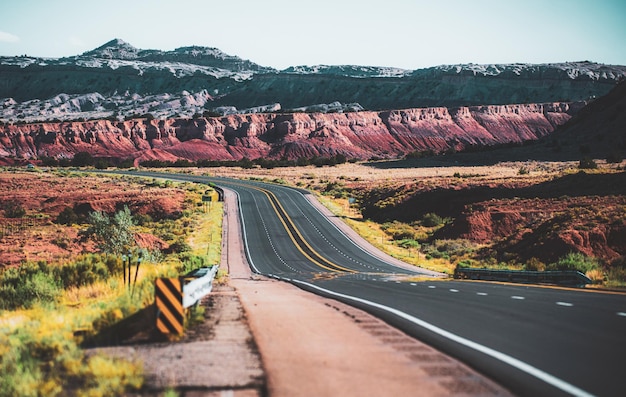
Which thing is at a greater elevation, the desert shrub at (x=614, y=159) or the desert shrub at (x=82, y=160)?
the desert shrub at (x=614, y=159)

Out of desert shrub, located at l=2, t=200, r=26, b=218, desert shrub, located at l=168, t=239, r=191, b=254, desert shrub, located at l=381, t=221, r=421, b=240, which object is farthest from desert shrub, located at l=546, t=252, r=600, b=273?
desert shrub, located at l=2, t=200, r=26, b=218

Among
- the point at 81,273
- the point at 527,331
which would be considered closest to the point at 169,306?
the point at 527,331

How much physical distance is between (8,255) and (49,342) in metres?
33.3

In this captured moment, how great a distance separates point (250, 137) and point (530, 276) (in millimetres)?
159650

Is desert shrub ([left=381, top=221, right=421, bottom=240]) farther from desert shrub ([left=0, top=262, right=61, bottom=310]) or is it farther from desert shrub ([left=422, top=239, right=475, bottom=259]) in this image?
desert shrub ([left=0, top=262, right=61, bottom=310])

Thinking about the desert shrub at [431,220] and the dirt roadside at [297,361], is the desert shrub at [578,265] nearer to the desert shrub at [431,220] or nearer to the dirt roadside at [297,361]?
the dirt roadside at [297,361]

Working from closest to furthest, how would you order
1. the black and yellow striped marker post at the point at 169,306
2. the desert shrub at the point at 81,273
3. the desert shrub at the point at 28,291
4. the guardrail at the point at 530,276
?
the black and yellow striped marker post at the point at 169,306
the desert shrub at the point at 28,291
the desert shrub at the point at 81,273
the guardrail at the point at 530,276

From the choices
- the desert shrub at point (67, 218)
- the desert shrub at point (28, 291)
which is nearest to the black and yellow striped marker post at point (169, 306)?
the desert shrub at point (28, 291)

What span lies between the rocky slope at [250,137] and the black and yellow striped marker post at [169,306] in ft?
522

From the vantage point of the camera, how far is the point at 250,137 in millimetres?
179625

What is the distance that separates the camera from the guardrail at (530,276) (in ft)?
68.9

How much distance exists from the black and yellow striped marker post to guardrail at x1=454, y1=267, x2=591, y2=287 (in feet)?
50.8

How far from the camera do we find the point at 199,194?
89062 millimetres

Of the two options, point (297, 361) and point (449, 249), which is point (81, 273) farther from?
point (449, 249)
